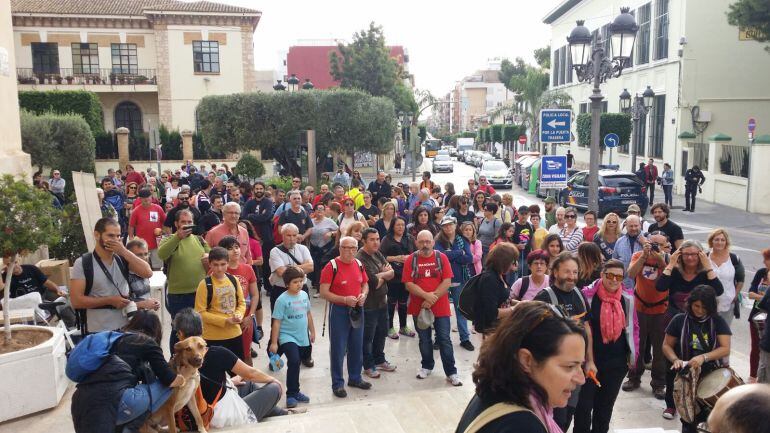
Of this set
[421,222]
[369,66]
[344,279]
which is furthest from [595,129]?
[369,66]

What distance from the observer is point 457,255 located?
8258 millimetres

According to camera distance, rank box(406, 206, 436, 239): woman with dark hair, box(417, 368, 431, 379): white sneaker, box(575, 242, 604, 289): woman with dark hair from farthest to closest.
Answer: box(406, 206, 436, 239): woman with dark hair, box(417, 368, 431, 379): white sneaker, box(575, 242, 604, 289): woman with dark hair

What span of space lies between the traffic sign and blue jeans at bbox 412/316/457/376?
4.56 metres

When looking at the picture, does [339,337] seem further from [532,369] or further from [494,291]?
[532,369]

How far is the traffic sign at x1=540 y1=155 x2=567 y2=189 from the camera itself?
35.4 feet

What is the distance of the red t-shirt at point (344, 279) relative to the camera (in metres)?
6.72

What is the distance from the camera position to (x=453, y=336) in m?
8.88

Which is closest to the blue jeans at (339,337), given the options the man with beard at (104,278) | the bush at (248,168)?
the man with beard at (104,278)

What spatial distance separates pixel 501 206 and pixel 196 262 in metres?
6.04

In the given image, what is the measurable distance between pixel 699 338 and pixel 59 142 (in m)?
26.3

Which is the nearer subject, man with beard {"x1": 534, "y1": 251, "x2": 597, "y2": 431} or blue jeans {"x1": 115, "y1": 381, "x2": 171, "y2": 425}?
blue jeans {"x1": 115, "y1": 381, "x2": 171, "y2": 425}

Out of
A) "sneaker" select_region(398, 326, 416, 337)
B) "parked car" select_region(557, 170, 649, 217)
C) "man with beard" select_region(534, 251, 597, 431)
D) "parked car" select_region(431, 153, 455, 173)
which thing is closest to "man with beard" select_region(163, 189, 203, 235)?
"sneaker" select_region(398, 326, 416, 337)

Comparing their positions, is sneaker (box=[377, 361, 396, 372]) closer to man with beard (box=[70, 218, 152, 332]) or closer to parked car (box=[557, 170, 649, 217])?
man with beard (box=[70, 218, 152, 332])

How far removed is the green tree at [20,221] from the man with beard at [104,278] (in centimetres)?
50
